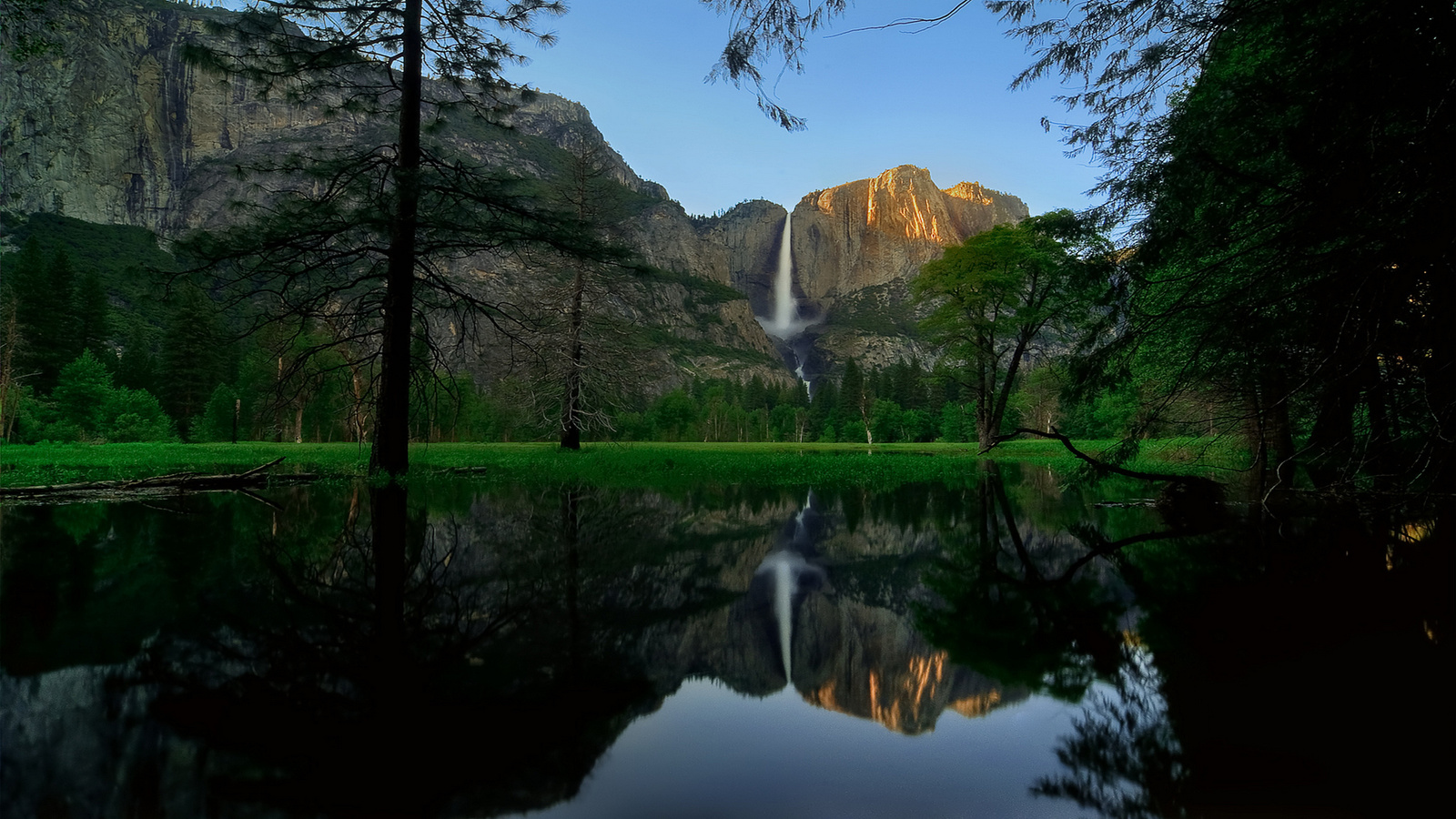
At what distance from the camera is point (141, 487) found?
1010 cm

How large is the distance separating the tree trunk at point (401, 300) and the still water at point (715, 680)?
19.6ft

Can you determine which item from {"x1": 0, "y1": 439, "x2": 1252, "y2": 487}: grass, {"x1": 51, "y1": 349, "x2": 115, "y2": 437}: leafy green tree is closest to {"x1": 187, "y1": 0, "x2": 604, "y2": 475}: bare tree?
{"x1": 0, "y1": 439, "x2": 1252, "y2": 487}: grass

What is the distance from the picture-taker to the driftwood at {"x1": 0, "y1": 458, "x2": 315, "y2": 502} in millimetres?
9164

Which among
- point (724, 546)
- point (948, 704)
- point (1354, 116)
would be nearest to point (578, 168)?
point (724, 546)

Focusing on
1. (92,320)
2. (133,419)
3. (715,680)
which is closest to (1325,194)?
(715,680)

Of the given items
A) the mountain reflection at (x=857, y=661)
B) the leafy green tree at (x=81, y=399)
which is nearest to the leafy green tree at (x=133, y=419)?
the leafy green tree at (x=81, y=399)

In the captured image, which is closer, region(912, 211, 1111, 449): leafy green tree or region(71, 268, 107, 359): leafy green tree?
region(912, 211, 1111, 449): leafy green tree

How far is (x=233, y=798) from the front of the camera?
1840 millimetres

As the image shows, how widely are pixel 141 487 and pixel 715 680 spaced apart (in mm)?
11723

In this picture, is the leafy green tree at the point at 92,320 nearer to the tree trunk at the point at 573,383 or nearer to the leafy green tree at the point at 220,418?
the leafy green tree at the point at 220,418

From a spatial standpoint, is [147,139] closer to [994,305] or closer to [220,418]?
[220,418]

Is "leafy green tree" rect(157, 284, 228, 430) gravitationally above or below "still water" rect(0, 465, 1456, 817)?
above

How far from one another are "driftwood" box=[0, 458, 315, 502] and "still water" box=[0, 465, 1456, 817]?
427 centimetres

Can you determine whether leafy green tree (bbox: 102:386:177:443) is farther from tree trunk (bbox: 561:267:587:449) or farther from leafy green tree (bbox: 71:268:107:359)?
tree trunk (bbox: 561:267:587:449)
